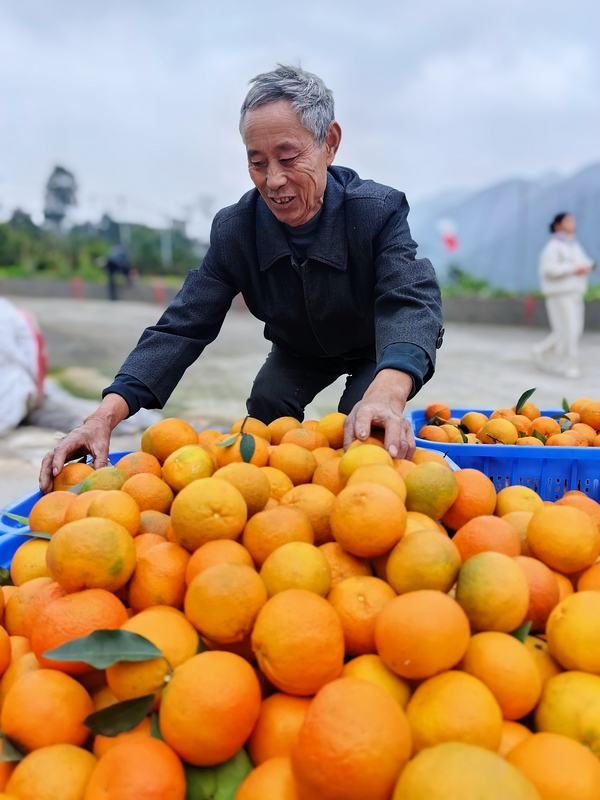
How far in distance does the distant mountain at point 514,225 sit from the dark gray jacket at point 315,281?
1554 centimetres

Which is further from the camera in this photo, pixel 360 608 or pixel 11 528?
pixel 11 528

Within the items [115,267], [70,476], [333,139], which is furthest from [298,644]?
[115,267]

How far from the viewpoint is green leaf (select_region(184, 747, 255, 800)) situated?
0.92 metres

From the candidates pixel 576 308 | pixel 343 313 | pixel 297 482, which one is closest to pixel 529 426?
pixel 343 313

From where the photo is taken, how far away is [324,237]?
2.18m

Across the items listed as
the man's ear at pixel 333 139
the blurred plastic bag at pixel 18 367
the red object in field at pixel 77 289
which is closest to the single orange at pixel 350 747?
the man's ear at pixel 333 139

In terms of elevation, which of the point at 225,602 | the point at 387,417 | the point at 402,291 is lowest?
the point at 225,602

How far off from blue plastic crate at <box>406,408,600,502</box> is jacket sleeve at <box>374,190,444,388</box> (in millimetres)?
275

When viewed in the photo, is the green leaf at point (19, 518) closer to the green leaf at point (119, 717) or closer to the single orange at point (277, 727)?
the green leaf at point (119, 717)

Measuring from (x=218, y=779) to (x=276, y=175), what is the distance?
1591mm

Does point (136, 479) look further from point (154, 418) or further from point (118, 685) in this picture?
point (154, 418)

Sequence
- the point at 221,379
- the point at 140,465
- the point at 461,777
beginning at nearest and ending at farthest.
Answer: the point at 461,777, the point at 140,465, the point at 221,379

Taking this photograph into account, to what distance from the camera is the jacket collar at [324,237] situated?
7.15 ft

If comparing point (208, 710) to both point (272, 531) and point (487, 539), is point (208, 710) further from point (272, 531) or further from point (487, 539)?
point (487, 539)
